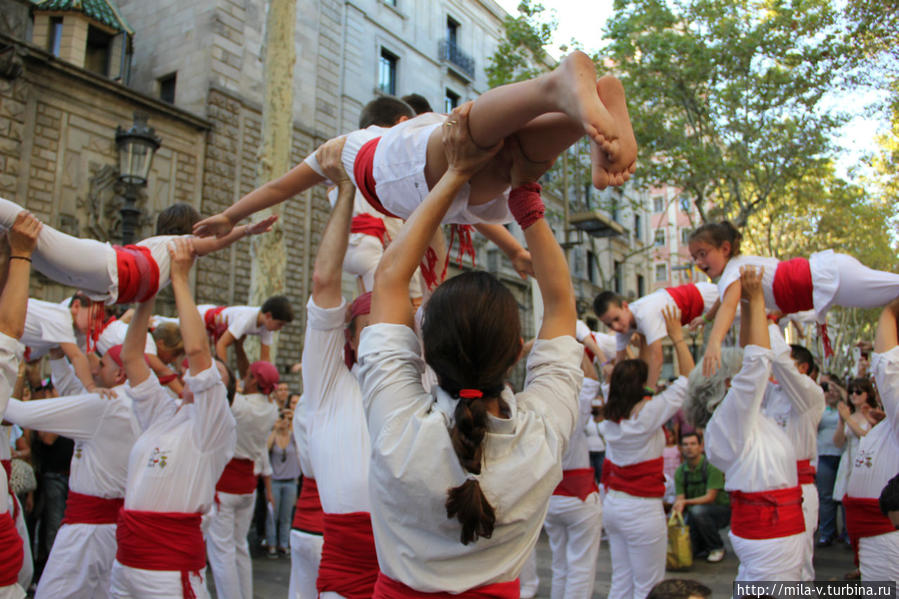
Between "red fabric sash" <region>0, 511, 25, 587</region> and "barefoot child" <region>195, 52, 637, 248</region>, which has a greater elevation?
"barefoot child" <region>195, 52, 637, 248</region>

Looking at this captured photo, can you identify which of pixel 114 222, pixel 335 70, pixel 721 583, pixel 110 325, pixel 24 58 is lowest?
pixel 721 583

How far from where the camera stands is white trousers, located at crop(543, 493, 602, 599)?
5391 millimetres

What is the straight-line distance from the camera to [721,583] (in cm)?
685

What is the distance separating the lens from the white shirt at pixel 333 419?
9.27 feet

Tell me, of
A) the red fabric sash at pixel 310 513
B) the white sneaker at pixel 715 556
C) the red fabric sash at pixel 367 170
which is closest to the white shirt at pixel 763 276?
the red fabric sash at pixel 367 170

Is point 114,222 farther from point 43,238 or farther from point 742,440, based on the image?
point 742,440

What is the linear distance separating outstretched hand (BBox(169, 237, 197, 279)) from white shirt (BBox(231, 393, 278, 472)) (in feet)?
7.47

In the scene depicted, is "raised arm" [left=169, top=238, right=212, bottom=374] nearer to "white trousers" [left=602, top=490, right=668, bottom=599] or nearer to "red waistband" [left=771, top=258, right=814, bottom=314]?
"white trousers" [left=602, top=490, right=668, bottom=599]

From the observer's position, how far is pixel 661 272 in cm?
4047

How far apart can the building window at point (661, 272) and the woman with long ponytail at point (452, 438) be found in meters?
39.6

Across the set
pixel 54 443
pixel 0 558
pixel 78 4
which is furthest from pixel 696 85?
pixel 0 558

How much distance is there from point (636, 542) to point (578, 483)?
727mm

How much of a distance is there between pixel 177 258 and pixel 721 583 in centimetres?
610

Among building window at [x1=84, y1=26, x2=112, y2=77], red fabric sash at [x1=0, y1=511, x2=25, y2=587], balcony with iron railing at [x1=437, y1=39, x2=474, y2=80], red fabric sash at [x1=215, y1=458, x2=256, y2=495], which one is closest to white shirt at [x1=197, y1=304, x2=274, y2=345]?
red fabric sash at [x1=215, y1=458, x2=256, y2=495]
